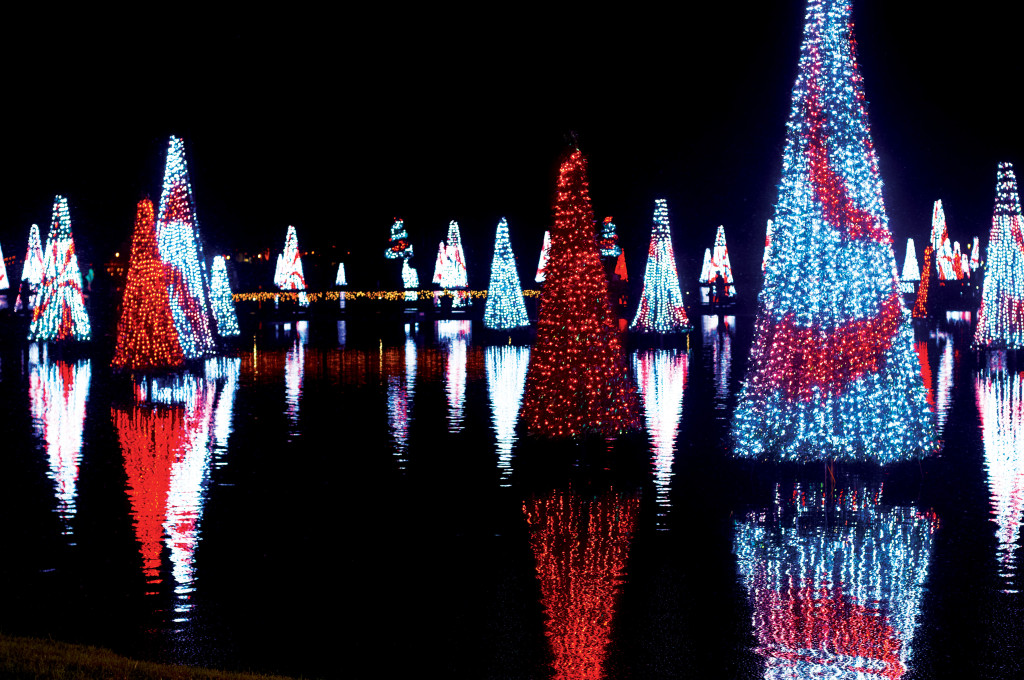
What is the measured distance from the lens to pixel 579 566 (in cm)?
807

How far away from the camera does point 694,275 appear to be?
55.9m

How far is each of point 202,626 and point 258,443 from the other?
6958mm

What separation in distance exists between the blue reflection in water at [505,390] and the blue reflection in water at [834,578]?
9.58ft

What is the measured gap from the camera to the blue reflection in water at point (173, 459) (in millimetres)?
8273

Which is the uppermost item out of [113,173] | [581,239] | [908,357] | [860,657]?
[113,173]

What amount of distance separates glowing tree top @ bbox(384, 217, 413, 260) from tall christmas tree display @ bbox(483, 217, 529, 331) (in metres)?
18.3

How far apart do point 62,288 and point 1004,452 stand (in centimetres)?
2381

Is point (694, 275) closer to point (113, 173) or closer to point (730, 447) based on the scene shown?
point (113, 173)

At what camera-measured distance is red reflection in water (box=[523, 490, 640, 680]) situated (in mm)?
6297

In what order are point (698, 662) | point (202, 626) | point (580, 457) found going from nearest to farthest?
point (698, 662) < point (202, 626) < point (580, 457)

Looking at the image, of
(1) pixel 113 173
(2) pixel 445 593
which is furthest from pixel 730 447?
(1) pixel 113 173

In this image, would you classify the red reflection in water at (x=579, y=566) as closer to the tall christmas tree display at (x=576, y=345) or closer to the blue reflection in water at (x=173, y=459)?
the tall christmas tree display at (x=576, y=345)

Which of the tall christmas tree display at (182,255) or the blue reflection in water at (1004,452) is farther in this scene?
the tall christmas tree display at (182,255)

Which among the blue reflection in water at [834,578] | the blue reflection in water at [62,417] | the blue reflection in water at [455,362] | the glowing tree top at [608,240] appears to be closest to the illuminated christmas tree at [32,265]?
the blue reflection in water at [455,362]
